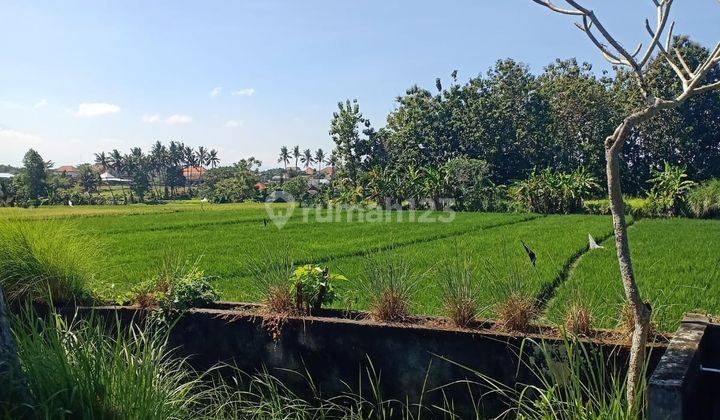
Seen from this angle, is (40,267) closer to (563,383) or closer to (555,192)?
(563,383)

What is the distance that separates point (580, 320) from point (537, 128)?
30.9m

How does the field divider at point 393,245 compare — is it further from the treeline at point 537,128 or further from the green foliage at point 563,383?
the treeline at point 537,128

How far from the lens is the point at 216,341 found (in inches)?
157

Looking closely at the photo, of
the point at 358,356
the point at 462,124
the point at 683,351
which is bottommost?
the point at 358,356

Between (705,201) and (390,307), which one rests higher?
(705,201)

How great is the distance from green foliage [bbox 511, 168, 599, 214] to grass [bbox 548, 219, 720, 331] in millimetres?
9674

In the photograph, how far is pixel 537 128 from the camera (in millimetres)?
32562

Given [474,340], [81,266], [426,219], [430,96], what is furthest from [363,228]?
[430,96]

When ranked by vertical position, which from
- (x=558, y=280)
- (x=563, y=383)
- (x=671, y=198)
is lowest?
(x=558, y=280)

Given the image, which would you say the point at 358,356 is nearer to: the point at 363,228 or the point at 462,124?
the point at 363,228

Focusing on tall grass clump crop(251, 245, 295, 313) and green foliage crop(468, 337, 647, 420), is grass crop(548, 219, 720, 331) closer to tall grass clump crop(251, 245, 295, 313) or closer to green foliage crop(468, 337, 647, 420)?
green foliage crop(468, 337, 647, 420)

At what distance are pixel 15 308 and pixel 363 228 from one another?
13480 mm

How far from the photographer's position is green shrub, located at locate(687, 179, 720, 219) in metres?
20.8

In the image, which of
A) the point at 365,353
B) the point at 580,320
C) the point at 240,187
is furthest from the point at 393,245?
the point at 240,187
